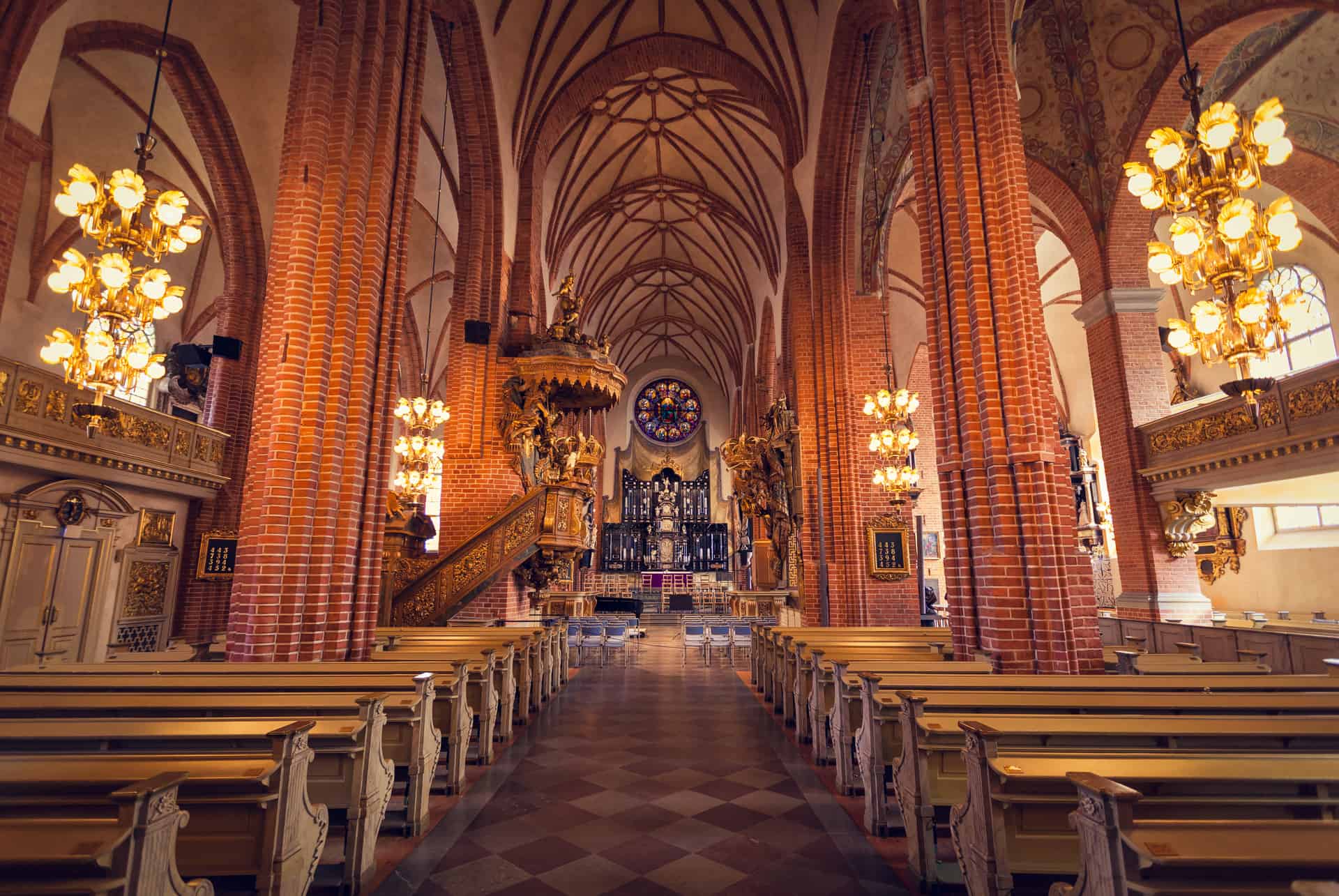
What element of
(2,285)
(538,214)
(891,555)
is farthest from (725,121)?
(2,285)

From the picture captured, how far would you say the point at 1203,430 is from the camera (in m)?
8.88

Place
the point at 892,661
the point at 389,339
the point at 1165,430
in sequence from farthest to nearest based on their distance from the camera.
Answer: the point at 1165,430 → the point at 389,339 → the point at 892,661

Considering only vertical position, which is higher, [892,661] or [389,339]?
[389,339]

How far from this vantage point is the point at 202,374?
43.4 feet

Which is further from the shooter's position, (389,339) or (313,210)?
(389,339)

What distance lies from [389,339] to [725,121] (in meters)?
12.9

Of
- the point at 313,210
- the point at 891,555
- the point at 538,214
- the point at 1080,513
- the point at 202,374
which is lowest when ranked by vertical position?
the point at 891,555

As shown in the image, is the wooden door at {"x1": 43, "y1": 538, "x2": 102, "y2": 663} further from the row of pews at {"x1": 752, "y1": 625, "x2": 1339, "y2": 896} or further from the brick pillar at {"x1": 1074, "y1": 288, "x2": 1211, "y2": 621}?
the brick pillar at {"x1": 1074, "y1": 288, "x2": 1211, "y2": 621}

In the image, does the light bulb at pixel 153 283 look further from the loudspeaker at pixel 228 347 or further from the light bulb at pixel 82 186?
the loudspeaker at pixel 228 347

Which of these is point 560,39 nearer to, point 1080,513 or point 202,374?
point 202,374

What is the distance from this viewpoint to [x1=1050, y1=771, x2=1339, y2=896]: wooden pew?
5.50 ft

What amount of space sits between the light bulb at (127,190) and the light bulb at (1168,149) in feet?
26.7

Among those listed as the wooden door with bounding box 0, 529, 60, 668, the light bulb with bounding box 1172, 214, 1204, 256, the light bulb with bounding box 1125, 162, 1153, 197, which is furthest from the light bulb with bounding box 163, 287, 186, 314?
the light bulb with bounding box 1172, 214, 1204, 256

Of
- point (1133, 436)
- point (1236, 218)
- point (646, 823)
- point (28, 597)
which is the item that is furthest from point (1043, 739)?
point (28, 597)
